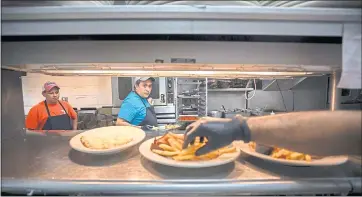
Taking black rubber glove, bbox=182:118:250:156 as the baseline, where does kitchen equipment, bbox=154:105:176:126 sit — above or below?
below

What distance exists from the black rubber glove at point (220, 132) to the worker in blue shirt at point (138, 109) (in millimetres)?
2190

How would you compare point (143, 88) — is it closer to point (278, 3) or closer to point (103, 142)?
point (103, 142)

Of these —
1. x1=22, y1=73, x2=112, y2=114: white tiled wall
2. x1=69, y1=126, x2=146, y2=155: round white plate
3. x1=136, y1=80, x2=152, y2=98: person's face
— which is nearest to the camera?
x1=69, y1=126, x2=146, y2=155: round white plate

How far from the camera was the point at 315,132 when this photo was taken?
667 millimetres

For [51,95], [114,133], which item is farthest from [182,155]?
[51,95]

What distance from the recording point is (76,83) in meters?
5.12

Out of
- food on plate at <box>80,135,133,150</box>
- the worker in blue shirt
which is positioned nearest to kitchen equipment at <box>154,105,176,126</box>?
the worker in blue shirt

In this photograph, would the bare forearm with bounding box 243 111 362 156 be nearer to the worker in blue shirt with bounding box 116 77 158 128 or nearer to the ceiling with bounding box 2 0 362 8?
the ceiling with bounding box 2 0 362 8

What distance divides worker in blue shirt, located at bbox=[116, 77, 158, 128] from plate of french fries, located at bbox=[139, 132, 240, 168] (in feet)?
6.57

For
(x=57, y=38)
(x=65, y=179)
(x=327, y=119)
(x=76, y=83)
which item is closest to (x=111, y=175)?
(x=65, y=179)

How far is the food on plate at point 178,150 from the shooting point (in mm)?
836

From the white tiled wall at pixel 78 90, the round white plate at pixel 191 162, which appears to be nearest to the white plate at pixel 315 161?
the round white plate at pixel 191 162

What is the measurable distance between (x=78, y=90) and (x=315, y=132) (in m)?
5.33

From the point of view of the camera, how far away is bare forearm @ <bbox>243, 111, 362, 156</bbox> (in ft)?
2.13
